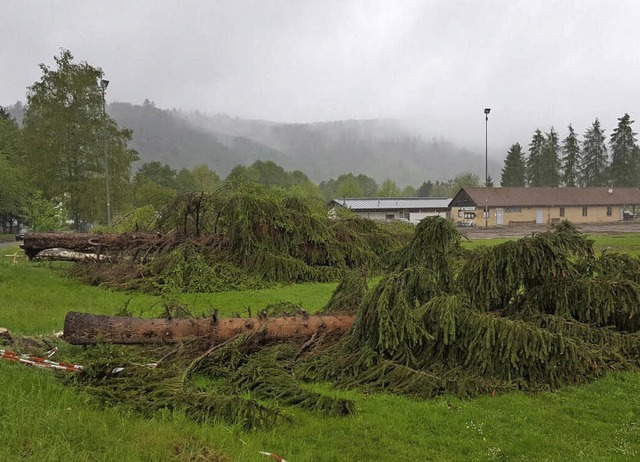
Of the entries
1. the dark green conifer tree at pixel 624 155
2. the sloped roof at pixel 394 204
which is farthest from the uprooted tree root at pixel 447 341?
A: the dark green conifer tree at pixel 624 155

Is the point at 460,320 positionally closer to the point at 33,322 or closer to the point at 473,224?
the point at 33,322

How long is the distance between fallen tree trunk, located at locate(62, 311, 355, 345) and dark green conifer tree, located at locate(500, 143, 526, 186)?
3219 inches

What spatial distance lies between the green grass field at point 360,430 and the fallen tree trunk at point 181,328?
0.97 m

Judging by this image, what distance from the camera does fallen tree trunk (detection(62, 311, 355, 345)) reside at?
5598mm

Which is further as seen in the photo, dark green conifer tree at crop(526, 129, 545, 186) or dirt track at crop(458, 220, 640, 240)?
dark green conifer tree at crop(526, 129, 545, 186)

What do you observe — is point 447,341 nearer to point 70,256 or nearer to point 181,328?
point 181,328

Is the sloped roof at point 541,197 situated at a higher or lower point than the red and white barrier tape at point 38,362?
higher

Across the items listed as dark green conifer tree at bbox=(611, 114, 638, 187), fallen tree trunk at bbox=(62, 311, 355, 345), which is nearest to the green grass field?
fallen tree trunk at bbox=(62, 311, 355, 345)

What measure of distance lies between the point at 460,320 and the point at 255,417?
2414mm

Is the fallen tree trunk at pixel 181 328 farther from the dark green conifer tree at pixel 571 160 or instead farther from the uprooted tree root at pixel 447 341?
the dark green conifer tree at pixel 571 160

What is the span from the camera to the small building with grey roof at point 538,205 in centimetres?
5484

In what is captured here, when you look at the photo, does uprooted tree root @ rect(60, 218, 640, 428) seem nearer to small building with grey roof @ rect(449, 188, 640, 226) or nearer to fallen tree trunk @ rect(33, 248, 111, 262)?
fallen tree trunk @ rect(33, 248, 111, 262)

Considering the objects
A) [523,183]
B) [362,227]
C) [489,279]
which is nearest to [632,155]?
[523,183]

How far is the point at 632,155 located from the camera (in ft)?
241
